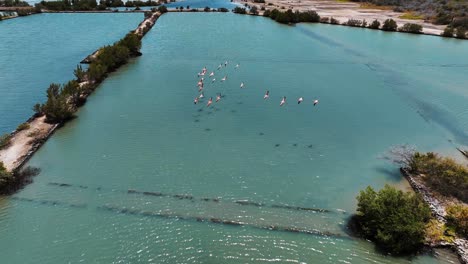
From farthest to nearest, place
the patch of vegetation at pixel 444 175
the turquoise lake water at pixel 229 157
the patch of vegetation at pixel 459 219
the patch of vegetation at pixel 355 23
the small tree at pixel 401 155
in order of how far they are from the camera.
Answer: the patch of vegetation at pixel 355 23 < the small tree at pixel 401 155 < the patch of vegetation at pixel 444 175 < the turquoise lake water at pixel 229 157 < the patch of vegetation at pixel 459 219

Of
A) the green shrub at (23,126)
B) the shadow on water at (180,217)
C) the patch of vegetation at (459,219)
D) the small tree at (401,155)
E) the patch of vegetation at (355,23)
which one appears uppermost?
the patch of vegetation at (355,23)

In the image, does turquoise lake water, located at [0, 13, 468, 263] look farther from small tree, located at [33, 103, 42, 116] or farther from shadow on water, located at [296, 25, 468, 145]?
small tree, located at [33, 103, 42, 116]

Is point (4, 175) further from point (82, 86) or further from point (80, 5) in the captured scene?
point (80, 5)

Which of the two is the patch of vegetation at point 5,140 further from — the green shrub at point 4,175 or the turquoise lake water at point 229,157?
the green shrub at point 4,175

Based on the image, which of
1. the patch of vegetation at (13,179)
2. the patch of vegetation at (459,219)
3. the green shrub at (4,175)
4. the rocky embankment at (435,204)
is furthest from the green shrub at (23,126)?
the patch of vegetation at (459,219)

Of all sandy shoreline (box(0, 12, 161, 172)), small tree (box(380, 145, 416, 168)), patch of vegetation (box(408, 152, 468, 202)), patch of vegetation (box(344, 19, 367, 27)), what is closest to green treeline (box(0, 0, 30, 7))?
sandy shoreline (box(0, 12, 161, 172))

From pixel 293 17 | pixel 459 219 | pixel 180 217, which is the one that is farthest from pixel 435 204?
pixel 293 17
